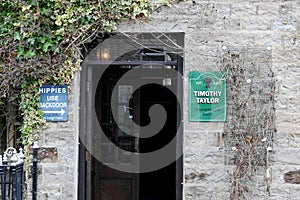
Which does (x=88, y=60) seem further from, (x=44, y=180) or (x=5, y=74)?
(x=44, y=180)

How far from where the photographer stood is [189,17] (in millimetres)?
4234

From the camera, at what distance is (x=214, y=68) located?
4195mm

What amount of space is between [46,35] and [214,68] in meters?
1.76

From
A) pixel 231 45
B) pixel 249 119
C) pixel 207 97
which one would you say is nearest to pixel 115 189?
pixel 207 97

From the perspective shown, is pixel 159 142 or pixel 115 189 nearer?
pixel 115 189

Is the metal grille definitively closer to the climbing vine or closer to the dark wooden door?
the climbing vine

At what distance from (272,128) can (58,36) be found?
239 cm

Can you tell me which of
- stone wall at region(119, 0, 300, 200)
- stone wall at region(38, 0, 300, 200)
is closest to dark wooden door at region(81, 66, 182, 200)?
stone wall at region(38, 0, 300, 200)

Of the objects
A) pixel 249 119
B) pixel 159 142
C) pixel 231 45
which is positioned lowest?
pixel 159 142

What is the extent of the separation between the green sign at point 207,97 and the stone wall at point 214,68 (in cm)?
6

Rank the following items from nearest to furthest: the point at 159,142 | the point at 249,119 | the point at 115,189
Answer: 1. the point at 249,119
2. the point at 115,189
3. the point at 159,142

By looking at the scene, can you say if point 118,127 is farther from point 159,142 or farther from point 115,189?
point 159,142

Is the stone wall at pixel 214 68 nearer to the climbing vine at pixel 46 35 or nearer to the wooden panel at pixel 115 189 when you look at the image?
the climbing vine at pixel 46 35

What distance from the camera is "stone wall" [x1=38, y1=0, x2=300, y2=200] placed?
4133 millimetres
